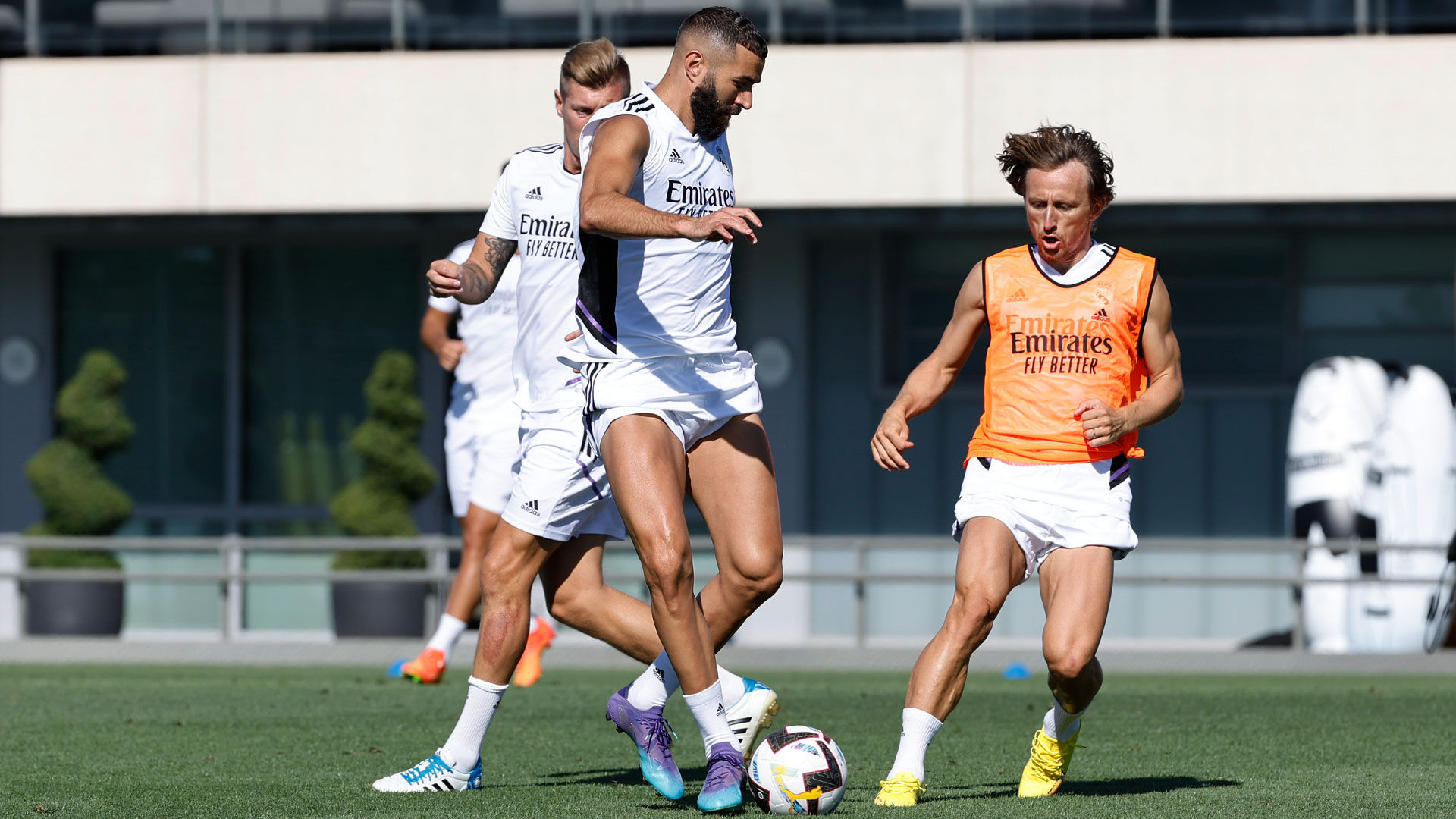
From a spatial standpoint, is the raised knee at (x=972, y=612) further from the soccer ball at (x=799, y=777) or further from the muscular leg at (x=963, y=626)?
the soccer ball at (x=799, y=777)

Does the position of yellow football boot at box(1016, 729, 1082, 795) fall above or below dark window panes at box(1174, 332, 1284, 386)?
below

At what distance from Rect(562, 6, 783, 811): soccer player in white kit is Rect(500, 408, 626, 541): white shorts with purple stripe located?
0.44 meters

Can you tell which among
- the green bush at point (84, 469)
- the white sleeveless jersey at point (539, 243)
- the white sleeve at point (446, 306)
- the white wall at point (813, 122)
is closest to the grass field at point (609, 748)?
the white sleeveless jersey at point (539, 243)

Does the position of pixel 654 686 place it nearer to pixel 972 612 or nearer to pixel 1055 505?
pixel 972 612

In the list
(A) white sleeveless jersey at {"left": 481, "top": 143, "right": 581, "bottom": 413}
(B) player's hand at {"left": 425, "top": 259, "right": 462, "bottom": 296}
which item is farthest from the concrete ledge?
(B) player's hand at {"left": 425, "top": 259, "right": 462, "bottom": 296}

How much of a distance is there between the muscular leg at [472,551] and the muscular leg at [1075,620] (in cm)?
434

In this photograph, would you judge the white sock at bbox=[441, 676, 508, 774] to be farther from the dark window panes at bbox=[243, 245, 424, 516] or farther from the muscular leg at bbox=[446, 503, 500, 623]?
the dark window panes at bbox=[243, 245, 424, 516]

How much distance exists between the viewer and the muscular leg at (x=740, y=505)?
229 inches

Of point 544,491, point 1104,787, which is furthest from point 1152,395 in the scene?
point 544,491

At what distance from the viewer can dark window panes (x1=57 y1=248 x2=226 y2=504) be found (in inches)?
744

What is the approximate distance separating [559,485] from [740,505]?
26.5 inches

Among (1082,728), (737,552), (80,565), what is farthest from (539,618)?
(80,565)

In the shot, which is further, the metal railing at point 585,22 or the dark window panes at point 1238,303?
the dark window panes at point 1238,303

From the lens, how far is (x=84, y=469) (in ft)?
53.8
